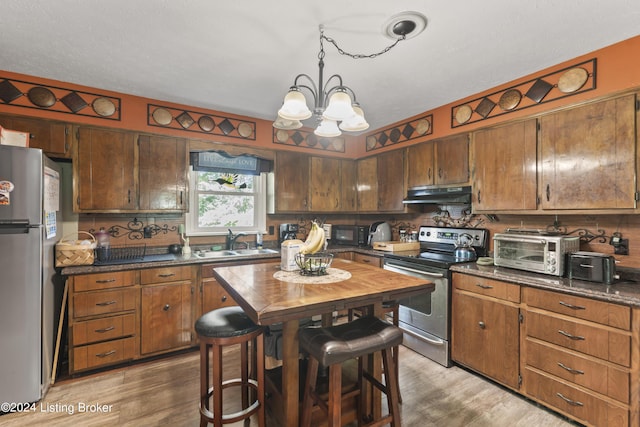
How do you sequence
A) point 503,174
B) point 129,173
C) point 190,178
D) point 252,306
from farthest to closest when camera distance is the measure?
1. point 190,178
2. point 129,173
3. point 503,174
4. point 252,306

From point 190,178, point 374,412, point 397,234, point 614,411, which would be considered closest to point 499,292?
point 614,411

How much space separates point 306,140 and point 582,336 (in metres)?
3.30

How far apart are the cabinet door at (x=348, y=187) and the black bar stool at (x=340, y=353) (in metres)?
2.55

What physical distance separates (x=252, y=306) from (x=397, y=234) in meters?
3.06

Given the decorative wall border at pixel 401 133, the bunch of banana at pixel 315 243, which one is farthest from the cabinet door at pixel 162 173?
the decorative wall border at pixel 401 133

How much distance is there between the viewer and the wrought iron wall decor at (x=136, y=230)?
9.80ft

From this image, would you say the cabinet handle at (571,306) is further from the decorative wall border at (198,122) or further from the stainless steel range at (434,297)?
the decorative wall border at (198,122)

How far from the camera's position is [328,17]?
1.76 meters

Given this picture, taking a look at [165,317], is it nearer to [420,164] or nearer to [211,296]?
[211,296]

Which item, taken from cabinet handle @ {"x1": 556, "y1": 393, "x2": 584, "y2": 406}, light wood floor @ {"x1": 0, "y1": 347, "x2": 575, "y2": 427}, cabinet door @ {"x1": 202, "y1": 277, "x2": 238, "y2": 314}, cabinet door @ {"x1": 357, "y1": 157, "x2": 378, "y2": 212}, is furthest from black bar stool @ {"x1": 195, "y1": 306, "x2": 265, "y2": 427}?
cabinet door @ {"x1": 357, "y1": 157, "x2": 378, "y2": 212}

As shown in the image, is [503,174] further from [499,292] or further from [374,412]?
[374,412]

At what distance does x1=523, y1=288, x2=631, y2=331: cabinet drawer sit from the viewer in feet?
5.52

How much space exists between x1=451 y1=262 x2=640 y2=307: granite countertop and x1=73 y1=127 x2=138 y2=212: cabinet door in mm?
3129

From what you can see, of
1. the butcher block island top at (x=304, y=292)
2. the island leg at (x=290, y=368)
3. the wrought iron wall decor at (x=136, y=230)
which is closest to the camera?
the butcher block island top at (x=304, y=292)
